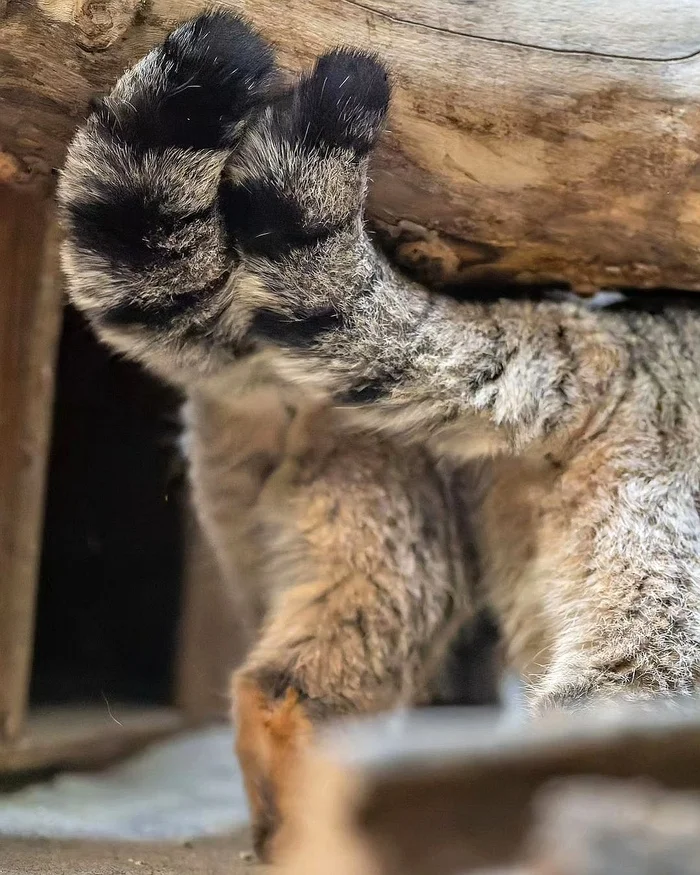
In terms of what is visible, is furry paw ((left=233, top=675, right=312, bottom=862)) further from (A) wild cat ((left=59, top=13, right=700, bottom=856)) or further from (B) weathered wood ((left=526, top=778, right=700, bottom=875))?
(B) weathered wood ((left=526, top=778, right=700, bottom=875))

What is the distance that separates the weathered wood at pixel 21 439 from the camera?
2.45 metres

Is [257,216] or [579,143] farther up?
[579,143]

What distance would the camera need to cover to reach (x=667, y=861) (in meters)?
0.74

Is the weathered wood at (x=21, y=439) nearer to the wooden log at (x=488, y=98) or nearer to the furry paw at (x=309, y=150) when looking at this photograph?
the wooden log at (x=488, y=98)

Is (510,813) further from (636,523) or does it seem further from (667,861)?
(636,523)

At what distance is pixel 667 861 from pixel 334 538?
5.09 feet

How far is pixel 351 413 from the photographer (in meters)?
2.06

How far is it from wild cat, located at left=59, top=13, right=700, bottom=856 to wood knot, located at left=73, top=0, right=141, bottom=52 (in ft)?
0.56

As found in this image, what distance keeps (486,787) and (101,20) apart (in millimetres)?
1539

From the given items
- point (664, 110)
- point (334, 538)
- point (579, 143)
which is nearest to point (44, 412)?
point (334, 538)

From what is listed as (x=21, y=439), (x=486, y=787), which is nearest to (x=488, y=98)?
(x=486, y=787)

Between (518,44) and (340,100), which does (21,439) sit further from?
(518,44)

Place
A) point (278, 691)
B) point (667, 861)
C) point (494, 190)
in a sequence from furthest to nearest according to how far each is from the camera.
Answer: point (278, 691) < point (494, 190) < point (667, 861)

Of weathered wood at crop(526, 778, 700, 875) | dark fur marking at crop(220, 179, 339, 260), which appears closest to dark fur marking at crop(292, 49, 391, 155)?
dark fur marking at crop(220, 179, 339, 260)
